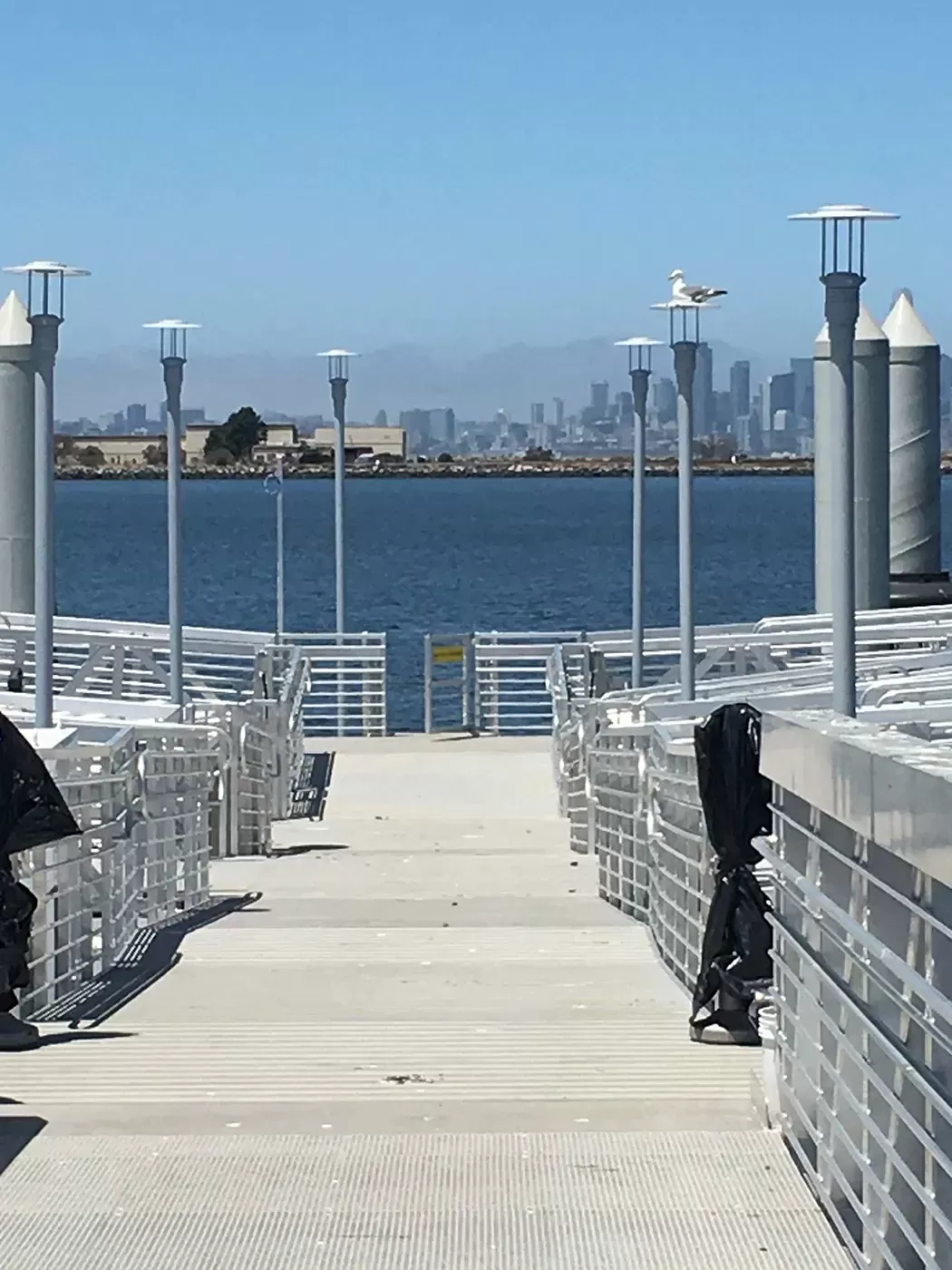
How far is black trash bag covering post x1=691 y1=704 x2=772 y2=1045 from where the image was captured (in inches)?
316

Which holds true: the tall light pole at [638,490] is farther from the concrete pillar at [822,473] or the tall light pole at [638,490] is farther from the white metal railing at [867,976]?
the white metal railing at [867,976]

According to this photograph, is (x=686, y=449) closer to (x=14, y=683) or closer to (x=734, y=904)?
(x=14, y=683)

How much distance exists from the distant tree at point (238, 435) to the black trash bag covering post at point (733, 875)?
114 meters

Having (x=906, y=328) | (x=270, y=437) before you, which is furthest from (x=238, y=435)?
(x=906, y=328)

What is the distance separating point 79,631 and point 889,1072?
22501 mm

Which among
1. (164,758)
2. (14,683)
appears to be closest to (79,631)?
(14,683)

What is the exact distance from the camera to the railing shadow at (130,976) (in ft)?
30.0

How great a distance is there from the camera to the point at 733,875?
8.20 m

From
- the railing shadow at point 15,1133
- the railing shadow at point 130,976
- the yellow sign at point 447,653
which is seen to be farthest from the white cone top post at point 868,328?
the railing shadow at point 15,1133

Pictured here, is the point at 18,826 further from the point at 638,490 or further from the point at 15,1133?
the point at 638,490

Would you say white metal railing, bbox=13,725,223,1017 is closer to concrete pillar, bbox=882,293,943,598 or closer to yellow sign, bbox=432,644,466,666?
yellow sign, bbox=432,644,466,666

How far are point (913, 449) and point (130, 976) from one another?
85.7 feet

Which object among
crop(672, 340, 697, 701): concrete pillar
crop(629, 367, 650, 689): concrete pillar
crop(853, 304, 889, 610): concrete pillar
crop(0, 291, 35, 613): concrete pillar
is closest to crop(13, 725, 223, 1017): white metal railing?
crop(672, 340, 697, 701): concrete pillar

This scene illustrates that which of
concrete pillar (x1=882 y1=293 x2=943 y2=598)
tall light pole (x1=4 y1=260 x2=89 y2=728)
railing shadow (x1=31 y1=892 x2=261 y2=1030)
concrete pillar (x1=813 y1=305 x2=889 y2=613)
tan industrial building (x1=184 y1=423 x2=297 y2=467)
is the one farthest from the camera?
tan industrial building (x1=184 y1=423 x2=297 y2=467)
